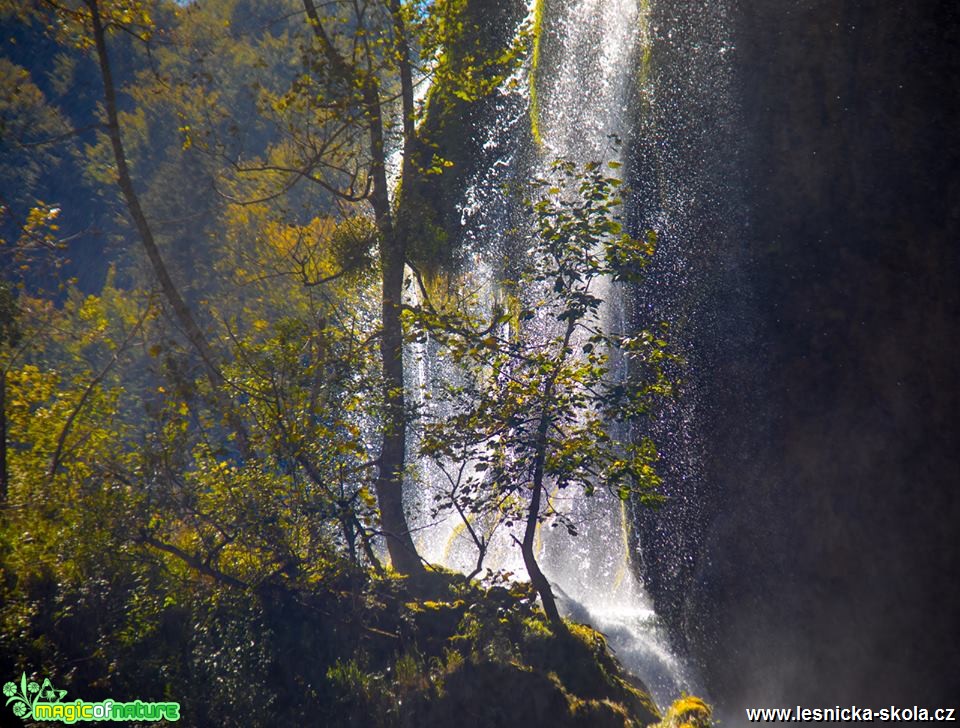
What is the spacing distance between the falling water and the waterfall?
0.04 ft

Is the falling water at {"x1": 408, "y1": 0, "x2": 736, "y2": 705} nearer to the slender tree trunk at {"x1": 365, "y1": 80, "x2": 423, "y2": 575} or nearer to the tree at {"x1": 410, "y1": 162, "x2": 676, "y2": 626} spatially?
the slender tree trunk at {"x1": 365, "y1": 80, "x2": 423, "y2": 575}

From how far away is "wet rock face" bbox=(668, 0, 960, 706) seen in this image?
451 centimetres

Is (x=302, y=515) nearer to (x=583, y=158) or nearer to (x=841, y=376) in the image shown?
(x=841, y=376)

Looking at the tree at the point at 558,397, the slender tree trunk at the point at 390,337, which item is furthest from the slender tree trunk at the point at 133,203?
the tree at the point at 558,397

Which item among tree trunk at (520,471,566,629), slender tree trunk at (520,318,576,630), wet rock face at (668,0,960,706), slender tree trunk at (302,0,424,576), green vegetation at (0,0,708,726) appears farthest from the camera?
slender tree trunk at (302,0,424,576)

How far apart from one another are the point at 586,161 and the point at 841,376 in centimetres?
479

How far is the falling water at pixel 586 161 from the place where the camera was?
748cm

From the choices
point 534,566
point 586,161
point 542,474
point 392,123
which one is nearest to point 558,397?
point 542,474

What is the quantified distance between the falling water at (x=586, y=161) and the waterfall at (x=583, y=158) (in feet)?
0.04

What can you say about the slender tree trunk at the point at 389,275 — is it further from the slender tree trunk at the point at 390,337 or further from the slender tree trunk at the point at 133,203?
the slender tree trunk at the point at 133,203

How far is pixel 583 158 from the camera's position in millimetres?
8844

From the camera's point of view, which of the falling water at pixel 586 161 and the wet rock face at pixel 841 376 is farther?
the falling water at pixel 586 161

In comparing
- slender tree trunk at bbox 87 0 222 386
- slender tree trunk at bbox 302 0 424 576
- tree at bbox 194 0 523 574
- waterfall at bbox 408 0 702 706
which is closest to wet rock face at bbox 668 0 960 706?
waterfall at bbox 408 0 702 706

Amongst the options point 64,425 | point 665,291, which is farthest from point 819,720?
point 64,425
